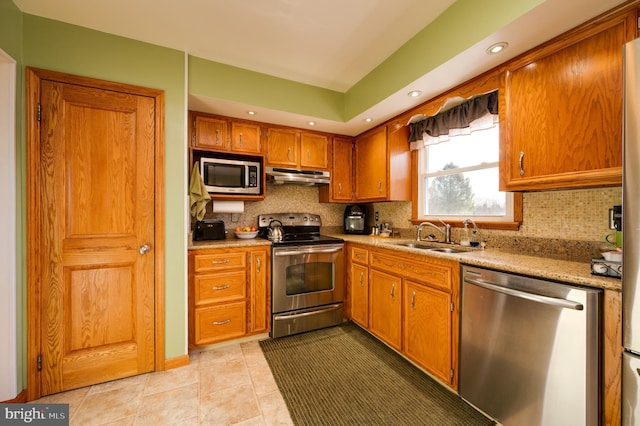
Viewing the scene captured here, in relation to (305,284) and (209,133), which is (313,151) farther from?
(305,284)

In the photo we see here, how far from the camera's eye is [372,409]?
159 cm

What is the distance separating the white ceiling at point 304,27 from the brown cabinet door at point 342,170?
3.31ft

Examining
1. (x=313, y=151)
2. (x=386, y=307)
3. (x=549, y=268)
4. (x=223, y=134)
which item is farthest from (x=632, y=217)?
(x=223, y=134)

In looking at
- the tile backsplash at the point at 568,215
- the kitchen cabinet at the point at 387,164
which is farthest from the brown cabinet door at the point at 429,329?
the kitchen cabinet at the point at 387,164

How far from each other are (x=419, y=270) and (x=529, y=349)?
753 millimetres

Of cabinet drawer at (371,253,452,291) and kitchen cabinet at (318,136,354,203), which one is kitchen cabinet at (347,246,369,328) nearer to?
cabinet drawer at (371,253,452,291)

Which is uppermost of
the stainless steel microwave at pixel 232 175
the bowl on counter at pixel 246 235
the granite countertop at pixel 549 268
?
the stainless steel microwave at pixel 232 175

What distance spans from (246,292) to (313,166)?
1.65m

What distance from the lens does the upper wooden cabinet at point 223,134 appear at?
2.54 m

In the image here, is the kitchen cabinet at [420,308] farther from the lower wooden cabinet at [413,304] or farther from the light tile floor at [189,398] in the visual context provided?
the light tile floor at [189,398]

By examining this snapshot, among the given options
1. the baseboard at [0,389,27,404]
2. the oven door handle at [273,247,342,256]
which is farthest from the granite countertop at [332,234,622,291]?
the baseboard at [0,389,27,404]

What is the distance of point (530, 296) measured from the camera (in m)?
1.27

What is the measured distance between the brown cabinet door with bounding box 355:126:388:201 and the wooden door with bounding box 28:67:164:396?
2.22 meters

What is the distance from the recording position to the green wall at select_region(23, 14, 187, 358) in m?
1.81
